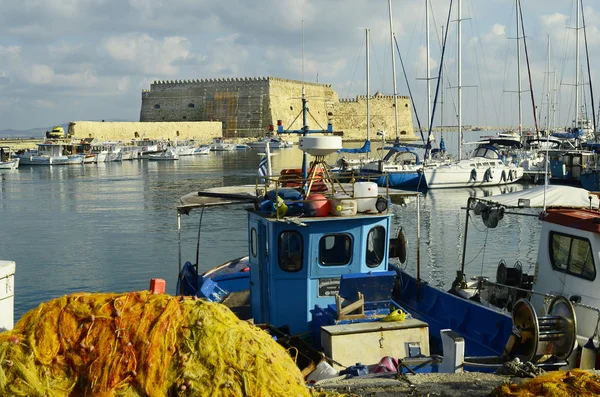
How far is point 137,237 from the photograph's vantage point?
2675cm

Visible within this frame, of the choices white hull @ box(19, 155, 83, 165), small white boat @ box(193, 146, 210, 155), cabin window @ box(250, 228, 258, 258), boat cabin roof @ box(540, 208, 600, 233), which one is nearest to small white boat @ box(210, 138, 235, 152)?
small white boat @ box(193, 146, 210, 155)

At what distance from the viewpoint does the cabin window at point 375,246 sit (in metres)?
10.1

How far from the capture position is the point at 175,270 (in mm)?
21641

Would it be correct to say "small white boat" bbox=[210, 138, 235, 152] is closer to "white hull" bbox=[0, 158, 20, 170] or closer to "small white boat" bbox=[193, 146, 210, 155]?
"small white boat" bbox=[193, 146, 210, 155]

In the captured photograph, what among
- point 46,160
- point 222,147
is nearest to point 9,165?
point 46,160

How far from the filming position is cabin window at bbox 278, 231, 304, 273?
9.80 meters

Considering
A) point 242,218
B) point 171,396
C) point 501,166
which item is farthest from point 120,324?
point 501,166

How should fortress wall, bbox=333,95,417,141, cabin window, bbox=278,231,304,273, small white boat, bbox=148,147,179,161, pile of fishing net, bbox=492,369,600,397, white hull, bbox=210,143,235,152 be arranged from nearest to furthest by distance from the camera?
pile of fishing net, bbox=492,369,600,397 < cabin window, bbox=278,231,304,273 < small white boat, bbox=148,147,179,161 < white hull, bbox=210,143,235,152 < fortress wall, bbox=333,95,417,141

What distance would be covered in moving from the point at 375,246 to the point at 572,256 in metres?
2.66

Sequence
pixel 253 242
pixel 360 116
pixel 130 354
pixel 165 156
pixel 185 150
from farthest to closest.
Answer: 1. pixel 360 116
2. pixel 185 150
3. pixel 165 156
4. pixel 253 242
5. pixel 130 354

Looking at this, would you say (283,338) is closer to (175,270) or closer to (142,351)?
(142,351)

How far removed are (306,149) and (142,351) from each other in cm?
556

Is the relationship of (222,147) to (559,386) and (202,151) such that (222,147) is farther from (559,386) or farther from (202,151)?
(559,386)

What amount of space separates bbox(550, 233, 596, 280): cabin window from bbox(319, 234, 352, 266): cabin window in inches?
114
